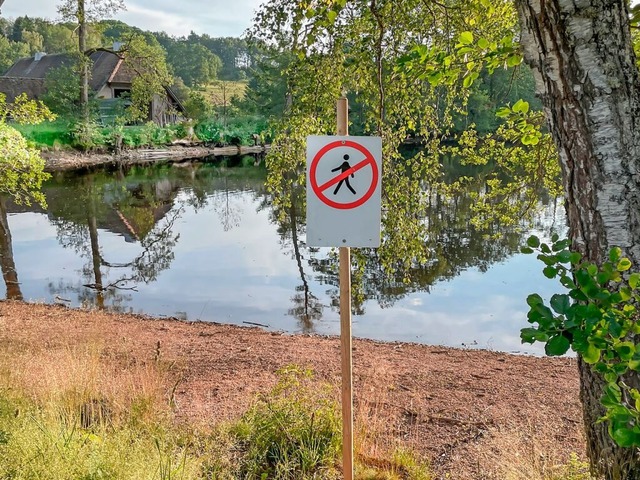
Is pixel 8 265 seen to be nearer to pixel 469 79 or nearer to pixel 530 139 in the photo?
pixel 530 139

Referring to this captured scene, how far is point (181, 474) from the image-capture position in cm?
258

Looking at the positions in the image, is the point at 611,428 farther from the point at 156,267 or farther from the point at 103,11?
the point at 103,11

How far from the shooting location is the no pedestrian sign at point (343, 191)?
8.50 feet

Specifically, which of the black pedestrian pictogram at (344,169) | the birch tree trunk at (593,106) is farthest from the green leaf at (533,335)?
the black pedestrian pictogram at (344,169)

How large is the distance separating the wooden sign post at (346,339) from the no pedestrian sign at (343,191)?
139 millimetres

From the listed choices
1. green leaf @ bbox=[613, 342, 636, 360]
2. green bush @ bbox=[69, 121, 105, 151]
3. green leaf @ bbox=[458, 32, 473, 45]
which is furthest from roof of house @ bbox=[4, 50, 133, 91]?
green leaf @ bbox=[613, 342, 636, 360]

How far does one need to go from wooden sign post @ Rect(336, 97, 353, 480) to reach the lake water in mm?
3239

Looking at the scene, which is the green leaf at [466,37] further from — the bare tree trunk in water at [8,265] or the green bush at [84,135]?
the green bush at [84,135]

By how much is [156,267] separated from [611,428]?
1215 centimetres

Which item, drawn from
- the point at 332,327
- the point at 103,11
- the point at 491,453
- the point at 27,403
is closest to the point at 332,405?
the point at 491,453

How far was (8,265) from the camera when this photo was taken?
41.1 ft

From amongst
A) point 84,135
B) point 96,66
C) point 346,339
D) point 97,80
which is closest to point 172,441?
point 346,339

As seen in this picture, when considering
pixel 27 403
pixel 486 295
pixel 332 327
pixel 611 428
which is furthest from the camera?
pixel 486 295

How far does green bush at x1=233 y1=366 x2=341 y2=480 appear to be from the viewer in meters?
3.11
